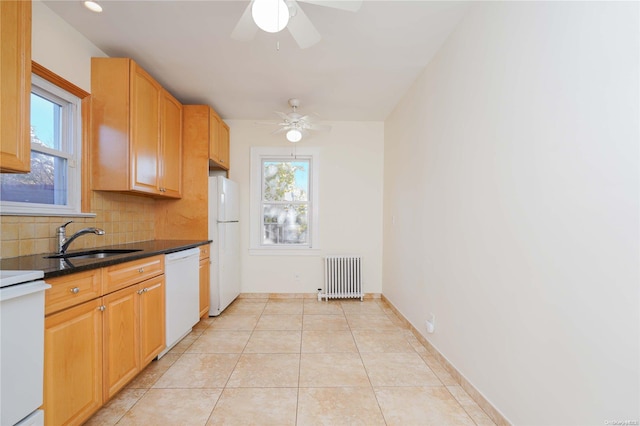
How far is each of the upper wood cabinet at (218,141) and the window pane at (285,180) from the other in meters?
0.63

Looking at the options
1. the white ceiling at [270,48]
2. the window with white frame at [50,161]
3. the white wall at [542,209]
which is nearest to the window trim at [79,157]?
the window with white frame at [50,161]

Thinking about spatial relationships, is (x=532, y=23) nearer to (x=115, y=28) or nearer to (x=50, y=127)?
(x=115, y=28)

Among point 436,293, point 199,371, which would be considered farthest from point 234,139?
point 436,293

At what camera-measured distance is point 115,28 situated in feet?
6.89

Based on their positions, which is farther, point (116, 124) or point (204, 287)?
point (204, 287)

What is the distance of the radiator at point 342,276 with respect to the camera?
13.2ft

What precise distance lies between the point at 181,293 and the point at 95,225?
0.94 m

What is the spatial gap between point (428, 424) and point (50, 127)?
3304 millimetres

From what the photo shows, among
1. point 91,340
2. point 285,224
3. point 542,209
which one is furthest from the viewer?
point 285,224

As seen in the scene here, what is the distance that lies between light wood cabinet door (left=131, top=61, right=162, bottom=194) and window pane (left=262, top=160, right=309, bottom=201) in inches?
67.5

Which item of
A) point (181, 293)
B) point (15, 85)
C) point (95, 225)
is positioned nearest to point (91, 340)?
point (181, 293)

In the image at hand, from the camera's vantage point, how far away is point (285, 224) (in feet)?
Result: 13.9

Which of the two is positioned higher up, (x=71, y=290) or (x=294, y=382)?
(x=71, y=290)

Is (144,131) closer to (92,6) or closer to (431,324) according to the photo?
(92,6)
